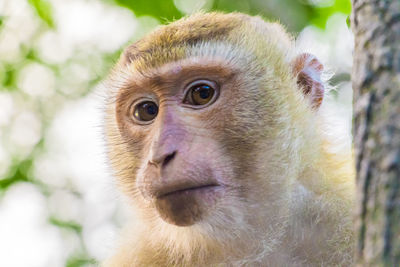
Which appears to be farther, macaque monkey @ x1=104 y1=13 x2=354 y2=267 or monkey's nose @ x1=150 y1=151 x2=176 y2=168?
macaque monkey @ x1=104 y1=13 x2=354 y2=267

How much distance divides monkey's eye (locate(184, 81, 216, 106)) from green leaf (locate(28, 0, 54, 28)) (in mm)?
4755

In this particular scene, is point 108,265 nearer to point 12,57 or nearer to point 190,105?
point 190,105

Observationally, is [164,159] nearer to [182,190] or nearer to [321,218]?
[182,190]

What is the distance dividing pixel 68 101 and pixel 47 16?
1846 millimetres

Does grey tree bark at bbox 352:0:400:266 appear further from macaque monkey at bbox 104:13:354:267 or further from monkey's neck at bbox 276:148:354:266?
monkey's neck at bbox 276:148:354:266

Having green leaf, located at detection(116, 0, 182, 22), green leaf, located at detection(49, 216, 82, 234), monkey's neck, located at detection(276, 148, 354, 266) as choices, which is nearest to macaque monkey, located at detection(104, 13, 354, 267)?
monkey's neck, located at detection(276, 148, 354, 266)

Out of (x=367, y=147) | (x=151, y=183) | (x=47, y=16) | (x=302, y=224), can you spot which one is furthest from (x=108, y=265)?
(x=47, y=16)

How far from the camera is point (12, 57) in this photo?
9164 mm

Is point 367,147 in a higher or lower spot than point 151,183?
lower

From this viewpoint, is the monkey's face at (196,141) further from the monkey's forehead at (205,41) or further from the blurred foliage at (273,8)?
the blurred foliage at (273,8)

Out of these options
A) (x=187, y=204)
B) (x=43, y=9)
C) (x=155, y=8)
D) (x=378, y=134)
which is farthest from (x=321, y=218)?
(x=43, y=9)

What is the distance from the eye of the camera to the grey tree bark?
1.81 m

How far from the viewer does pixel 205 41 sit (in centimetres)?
446

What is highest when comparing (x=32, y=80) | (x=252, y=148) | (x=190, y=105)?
(x=32, y=80)
